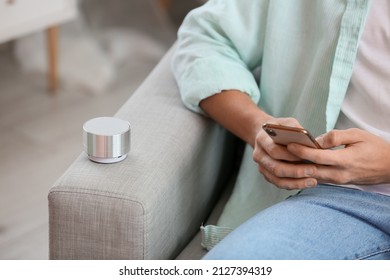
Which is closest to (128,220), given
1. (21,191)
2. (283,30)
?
(283,30)

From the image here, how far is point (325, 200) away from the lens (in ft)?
3.70

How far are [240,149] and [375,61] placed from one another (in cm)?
36

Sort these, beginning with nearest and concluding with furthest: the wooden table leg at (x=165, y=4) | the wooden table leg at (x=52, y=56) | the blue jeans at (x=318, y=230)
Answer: the blue jeans at (x=318, y=230)
the wooden table leg at (x=52, y=56)
the wooden table leg at (x=165, y=4)

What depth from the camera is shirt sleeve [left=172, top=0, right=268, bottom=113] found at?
1253 mm

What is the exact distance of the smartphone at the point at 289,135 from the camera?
101cm

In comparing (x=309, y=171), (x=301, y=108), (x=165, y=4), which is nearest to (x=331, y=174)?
(x=309, y=171)

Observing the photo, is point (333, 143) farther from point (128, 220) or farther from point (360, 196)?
point (128, 220)

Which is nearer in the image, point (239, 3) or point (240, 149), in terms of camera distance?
point (239, 3)

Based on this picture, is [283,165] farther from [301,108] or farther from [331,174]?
[301,108]

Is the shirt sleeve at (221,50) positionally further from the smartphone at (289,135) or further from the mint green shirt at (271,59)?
the smartphone at (289,135)

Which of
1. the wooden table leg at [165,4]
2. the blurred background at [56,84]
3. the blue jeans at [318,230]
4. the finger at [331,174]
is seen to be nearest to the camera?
the blue jeans at [318,230]

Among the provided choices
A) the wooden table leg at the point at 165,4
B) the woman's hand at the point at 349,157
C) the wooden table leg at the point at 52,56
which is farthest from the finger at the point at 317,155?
the wooden table leg at the point at 165,4

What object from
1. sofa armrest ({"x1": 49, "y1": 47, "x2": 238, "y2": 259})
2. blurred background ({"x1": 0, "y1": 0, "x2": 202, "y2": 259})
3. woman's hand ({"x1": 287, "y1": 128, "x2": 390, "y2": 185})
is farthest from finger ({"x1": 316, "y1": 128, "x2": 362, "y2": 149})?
blurred background ({"x1": 0, "y1": 0, "x2": 202, "y2": 259})
